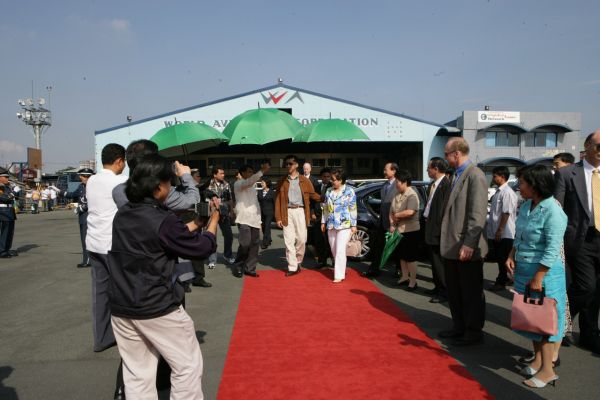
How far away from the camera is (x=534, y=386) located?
3.12 meters

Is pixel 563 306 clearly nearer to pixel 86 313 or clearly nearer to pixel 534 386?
pixel 534 386

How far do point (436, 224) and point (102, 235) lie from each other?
372 cm

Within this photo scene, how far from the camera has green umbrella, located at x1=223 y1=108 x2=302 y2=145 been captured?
6340 millimetres

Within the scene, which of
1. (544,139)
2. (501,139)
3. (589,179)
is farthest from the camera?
(544,139)

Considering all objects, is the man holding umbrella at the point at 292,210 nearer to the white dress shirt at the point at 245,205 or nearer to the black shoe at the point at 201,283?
the white dress shirt at the point at 245,205

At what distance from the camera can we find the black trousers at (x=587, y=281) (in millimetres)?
3807

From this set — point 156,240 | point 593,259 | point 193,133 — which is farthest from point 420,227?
point 156,240

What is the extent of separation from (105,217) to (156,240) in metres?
1.64

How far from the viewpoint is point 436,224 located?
16.7ft

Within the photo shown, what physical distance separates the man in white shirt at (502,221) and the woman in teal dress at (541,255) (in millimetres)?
2794

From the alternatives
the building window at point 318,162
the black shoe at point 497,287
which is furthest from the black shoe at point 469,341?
the building window at point 318,162

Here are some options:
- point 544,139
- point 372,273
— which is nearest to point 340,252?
point 372,273

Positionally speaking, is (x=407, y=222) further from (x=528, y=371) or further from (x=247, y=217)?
(x=528, y=371)

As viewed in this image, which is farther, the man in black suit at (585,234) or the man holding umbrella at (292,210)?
the man holding umbrella at (292,210)
